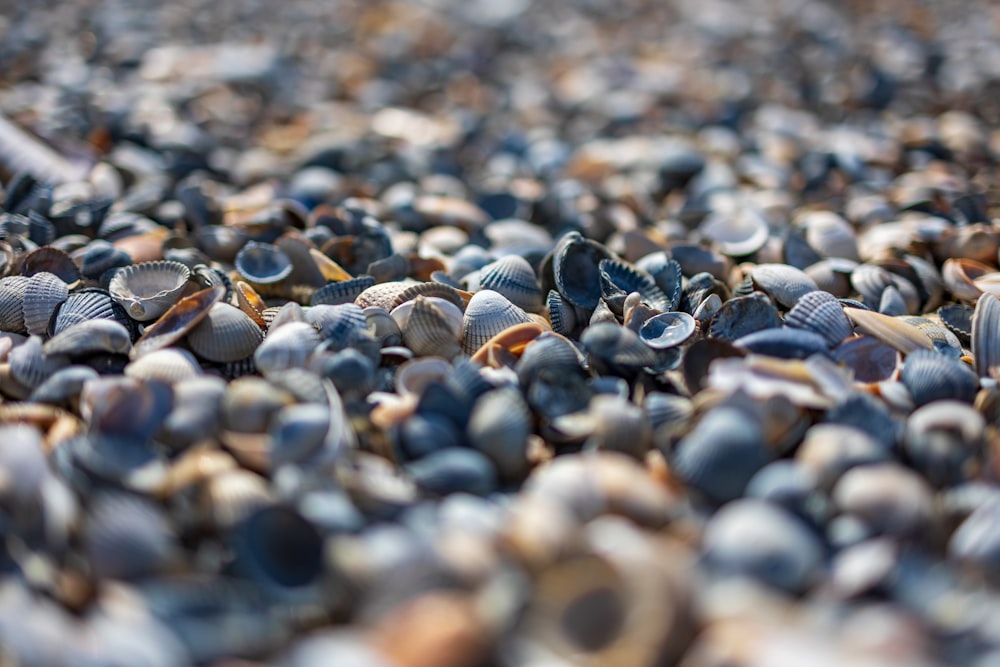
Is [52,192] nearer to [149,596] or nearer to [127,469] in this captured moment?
[127,469]

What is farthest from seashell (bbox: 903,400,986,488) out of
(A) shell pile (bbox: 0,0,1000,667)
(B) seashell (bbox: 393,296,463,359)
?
(B) seashell (bbox: 393,296,463,359)

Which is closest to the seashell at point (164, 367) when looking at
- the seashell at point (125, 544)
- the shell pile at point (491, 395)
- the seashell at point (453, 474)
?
the shell pile at point (491, 395)

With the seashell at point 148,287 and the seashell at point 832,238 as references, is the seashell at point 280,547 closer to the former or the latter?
the seashell at point 148,287

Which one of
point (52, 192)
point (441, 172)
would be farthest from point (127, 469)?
point (441, 172)

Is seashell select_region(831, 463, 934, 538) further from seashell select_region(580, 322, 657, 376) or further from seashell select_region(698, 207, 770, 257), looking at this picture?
seashell select_region(698, 207, 770, 257)

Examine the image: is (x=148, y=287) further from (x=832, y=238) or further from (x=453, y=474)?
(x=832, y=238)
